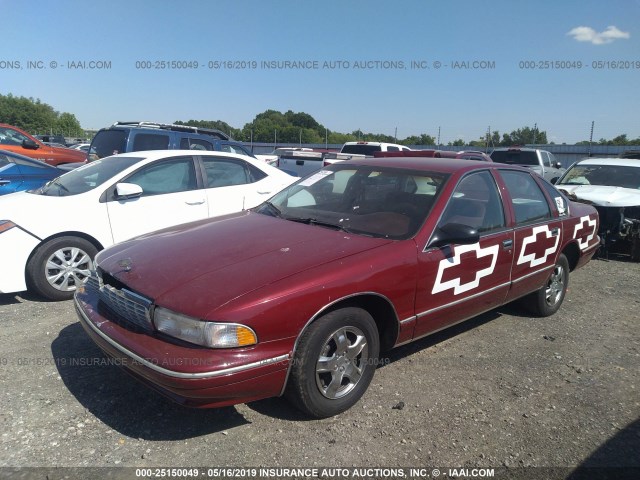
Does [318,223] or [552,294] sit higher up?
[318,223]

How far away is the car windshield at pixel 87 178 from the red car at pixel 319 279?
6.84 feet

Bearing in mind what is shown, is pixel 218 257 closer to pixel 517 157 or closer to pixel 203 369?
pixel 203 369

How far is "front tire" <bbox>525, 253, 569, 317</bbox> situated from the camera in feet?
15.5

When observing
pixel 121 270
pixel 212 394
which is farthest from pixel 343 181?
pixel 212 394

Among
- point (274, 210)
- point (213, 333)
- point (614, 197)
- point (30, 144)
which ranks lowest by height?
point (213, 333)

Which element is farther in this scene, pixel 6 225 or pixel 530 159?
pixel 530 159

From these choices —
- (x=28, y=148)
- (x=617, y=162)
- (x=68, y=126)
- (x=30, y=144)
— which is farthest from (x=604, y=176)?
(x=68, y=126)

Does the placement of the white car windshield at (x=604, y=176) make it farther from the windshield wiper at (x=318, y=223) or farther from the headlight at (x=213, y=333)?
the headlight at (x=213, y=333)

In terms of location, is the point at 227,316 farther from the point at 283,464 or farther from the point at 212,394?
the point at 283,464

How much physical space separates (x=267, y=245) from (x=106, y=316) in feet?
3.59

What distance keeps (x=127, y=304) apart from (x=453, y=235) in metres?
2.14

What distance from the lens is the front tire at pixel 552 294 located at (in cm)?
473

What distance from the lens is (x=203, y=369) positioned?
2391 mm

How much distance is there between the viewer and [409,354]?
390 cm
